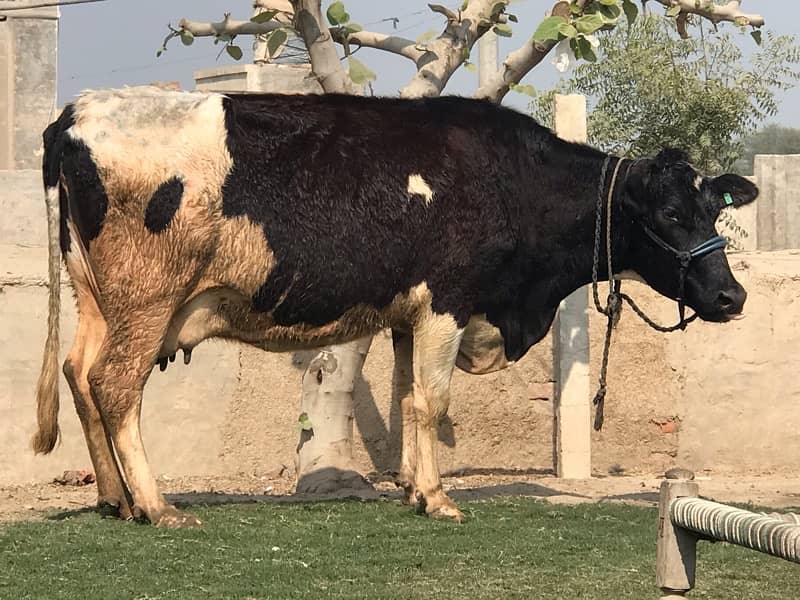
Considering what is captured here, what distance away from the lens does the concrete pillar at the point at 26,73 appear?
1812 cm

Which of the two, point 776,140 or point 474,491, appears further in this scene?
point 776,140

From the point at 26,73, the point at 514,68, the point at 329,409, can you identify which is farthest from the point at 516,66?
the point at 26,73

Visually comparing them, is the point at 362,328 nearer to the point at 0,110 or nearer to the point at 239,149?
the point at 239,149

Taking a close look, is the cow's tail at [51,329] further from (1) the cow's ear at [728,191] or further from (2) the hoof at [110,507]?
(1) the cow's ear at [728,191]

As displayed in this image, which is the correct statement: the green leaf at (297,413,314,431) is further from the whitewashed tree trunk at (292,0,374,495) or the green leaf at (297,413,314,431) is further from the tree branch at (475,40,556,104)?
the tree branch at (475,40,556,104)

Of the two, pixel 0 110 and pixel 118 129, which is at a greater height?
pixel 0 110

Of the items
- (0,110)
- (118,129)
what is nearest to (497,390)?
(118,129)

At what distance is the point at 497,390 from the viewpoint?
36.8 ft

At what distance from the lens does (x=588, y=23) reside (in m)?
8.96

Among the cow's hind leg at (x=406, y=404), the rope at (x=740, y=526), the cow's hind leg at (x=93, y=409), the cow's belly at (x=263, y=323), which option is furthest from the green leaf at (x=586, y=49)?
the rope at (x=740, y=526)

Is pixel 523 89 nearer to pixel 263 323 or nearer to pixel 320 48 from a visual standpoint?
pixel 320 48

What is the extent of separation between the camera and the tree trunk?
9750 mm

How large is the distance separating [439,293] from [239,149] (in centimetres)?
143

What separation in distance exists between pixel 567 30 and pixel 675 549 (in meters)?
4.66
